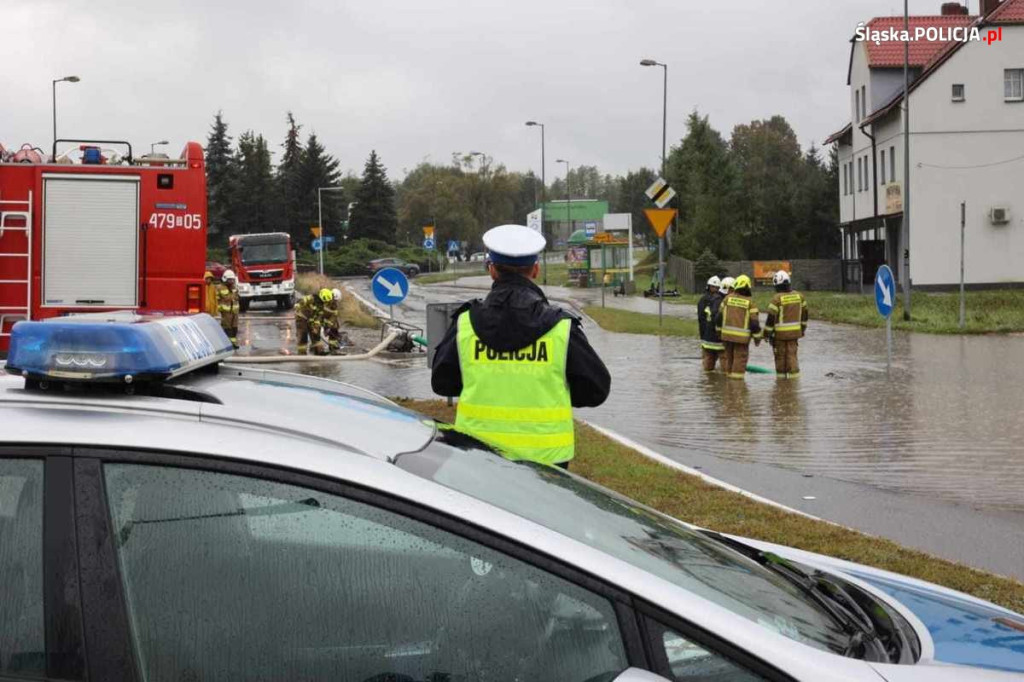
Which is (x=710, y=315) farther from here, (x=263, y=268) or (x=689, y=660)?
(x=263, y=268)

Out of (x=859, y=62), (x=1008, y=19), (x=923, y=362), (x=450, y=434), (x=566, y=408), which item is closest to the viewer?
(x=450, y=434)

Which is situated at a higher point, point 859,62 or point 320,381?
point 859,62

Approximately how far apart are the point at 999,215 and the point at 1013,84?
4641 mm

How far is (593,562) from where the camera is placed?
2320 mm

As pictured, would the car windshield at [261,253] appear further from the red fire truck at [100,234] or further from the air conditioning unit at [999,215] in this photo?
the red fire truck at [100,234]

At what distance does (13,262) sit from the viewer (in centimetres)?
1448

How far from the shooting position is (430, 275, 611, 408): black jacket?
5051mm

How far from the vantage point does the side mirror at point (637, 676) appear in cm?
220

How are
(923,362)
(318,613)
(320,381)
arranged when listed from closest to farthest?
(318,613)
(320,381)
(923,362)

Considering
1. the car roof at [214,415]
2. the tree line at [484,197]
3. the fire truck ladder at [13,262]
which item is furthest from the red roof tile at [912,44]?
the car roof at [214,415]

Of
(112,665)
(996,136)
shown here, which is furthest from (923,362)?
(996,136)

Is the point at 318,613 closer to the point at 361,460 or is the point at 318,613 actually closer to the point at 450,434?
the point at 361,460

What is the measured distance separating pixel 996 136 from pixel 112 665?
45.5 metres

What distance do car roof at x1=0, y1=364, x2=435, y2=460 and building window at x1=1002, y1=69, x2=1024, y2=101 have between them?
146 feet
